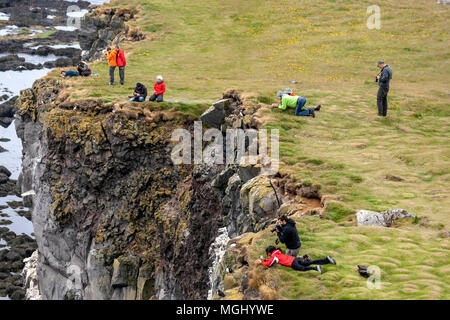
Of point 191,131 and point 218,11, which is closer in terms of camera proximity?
point 191,131

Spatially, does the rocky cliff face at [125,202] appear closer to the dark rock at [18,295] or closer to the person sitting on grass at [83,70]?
the person sitting on grass at [83,70]

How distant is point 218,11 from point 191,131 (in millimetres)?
35929

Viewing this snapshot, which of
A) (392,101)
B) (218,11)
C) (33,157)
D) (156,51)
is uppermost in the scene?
(218,11)

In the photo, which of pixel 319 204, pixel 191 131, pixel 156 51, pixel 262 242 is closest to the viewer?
pixel 262 242

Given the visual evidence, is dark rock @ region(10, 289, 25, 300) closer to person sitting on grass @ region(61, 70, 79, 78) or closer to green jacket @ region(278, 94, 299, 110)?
person sitting on grass @ region(61, 70, 79, 78)

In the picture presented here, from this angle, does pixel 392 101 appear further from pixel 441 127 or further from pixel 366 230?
pixel 366 230

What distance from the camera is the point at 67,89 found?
120ft

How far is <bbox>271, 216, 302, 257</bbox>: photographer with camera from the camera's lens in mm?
15664

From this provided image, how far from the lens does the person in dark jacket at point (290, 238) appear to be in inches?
617

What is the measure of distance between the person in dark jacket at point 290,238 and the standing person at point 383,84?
16584 millimetres

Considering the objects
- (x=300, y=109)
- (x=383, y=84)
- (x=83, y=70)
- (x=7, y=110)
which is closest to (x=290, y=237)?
(x=300, y=109)

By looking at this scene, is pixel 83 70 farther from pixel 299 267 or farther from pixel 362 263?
pixel 362 263

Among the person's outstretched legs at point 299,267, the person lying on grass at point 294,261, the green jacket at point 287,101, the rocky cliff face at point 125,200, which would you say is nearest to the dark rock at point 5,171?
the rocky cliff face at point 125,200

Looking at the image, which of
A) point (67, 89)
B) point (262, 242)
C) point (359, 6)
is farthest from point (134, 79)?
point (359, 6)
